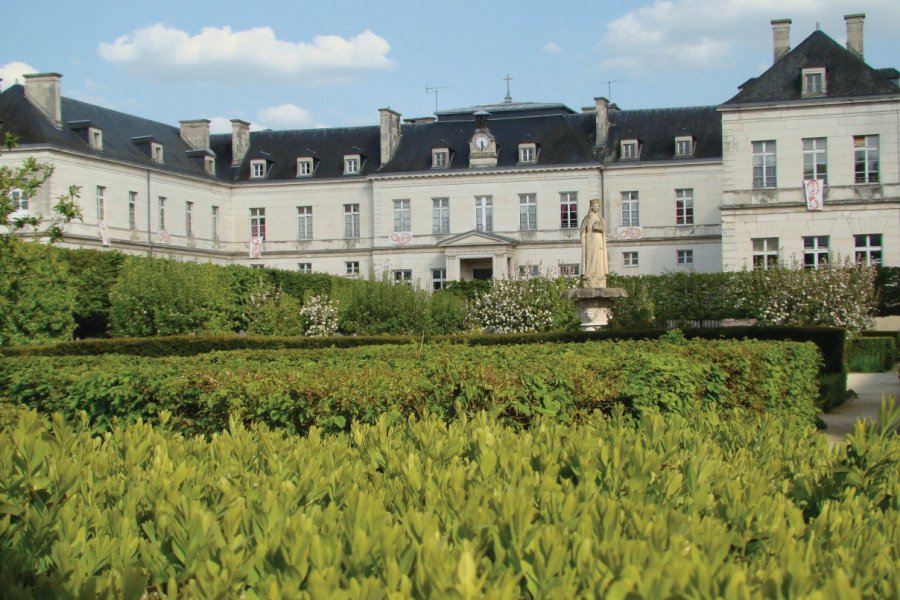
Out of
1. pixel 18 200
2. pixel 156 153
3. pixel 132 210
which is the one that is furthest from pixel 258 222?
pixel 18 200

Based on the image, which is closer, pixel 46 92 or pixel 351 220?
pixel 46 92

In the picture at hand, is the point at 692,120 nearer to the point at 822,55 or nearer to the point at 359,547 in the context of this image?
the point at 822,55

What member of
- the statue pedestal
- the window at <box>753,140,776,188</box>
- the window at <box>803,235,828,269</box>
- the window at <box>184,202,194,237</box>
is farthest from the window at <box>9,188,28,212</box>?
the window at <box>803,235,828,269</box>

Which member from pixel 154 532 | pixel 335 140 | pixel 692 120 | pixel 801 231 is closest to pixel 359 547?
pixel 154 532

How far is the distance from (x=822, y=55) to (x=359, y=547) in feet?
139

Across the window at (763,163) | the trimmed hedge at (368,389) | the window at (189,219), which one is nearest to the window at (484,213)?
the window at (189,219)

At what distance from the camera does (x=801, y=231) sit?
39.9 metres

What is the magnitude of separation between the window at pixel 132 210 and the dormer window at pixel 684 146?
92.6 feet

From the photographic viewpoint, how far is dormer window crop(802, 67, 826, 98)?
131 feet

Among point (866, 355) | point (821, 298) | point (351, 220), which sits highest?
point (351, 220)

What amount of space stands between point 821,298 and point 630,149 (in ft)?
86.5

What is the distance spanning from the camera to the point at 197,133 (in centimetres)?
5553

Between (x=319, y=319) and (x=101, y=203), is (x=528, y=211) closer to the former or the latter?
(x=101, y=203)

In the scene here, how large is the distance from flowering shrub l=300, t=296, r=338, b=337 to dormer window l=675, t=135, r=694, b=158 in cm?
2648
